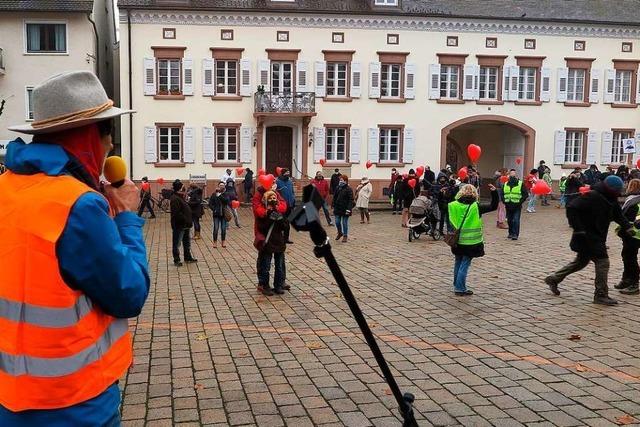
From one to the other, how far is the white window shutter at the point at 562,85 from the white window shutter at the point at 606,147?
9.91 ft

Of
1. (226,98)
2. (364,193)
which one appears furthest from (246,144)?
(364,193)

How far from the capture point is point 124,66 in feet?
97.0

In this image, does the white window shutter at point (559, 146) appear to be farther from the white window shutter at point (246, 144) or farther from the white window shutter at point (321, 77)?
the white window shutter at point (246, 144)

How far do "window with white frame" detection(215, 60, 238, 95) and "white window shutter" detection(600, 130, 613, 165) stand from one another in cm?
1950

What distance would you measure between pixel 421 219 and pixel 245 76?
643 inches

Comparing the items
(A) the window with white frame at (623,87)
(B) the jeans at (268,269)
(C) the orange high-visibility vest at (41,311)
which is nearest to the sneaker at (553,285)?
(B) the jeans at (268,269)

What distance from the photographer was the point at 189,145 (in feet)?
99.6

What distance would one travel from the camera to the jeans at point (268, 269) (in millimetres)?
9742

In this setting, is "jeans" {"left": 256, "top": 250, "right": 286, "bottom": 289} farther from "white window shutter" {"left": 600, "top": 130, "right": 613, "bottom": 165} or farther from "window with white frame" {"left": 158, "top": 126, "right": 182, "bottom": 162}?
"white window shutter" {"left": 600, "top": 130, "right": 613, "bottom": 165}

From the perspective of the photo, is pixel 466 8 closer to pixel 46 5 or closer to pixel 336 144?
pixel 336 144

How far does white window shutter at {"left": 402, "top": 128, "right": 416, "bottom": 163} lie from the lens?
3178 centimetres

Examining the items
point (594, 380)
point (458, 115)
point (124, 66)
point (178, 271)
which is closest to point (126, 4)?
point (124, 66)

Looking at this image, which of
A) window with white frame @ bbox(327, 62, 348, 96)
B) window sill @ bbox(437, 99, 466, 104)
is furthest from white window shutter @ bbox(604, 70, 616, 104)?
window with white frame @ bbox(327, 62, 348, 96)

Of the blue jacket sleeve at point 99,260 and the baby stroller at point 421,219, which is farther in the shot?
the baby stroller at point 421,219
